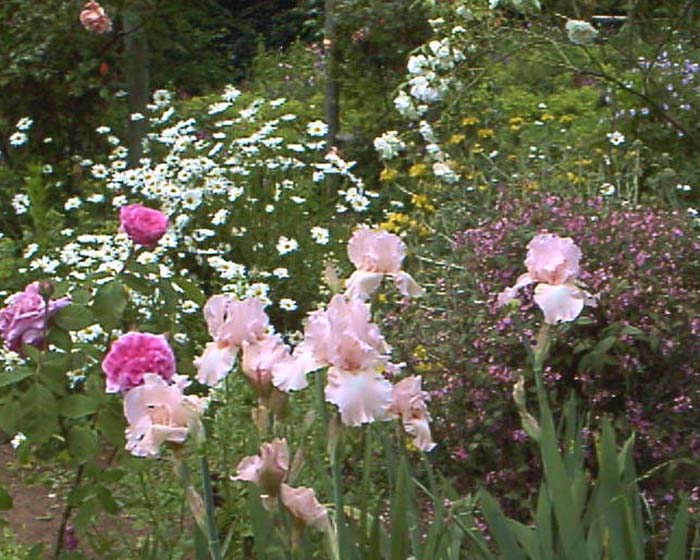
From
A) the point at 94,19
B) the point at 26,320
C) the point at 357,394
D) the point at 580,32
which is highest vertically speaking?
the point at 94,19

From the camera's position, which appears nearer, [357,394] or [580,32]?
[357,394]

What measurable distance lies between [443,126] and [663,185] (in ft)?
3.91

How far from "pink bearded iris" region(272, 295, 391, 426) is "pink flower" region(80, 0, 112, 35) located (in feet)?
16.9

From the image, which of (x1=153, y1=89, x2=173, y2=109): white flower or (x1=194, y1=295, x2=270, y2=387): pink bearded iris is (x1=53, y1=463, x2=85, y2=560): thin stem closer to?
(x1=194, y1=295, x2=270, y2=387): pink bearded iris

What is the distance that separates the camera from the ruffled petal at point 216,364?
1.84m

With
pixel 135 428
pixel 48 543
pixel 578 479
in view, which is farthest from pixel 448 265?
pixel 135 428

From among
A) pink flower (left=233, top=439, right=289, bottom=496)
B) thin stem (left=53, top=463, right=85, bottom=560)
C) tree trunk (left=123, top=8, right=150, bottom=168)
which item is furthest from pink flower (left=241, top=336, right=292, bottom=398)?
tree trunk (left=123, top=8, right=150, bottom=168)

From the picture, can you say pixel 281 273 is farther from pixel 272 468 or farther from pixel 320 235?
pixel 272 468

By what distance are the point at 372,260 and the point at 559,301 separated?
27 cm

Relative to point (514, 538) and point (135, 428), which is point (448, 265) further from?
point (135, 428)

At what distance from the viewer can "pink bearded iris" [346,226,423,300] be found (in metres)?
1.98

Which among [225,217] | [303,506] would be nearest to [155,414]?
[303,506]

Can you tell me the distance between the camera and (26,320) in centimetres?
272

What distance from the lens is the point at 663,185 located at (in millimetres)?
4719
